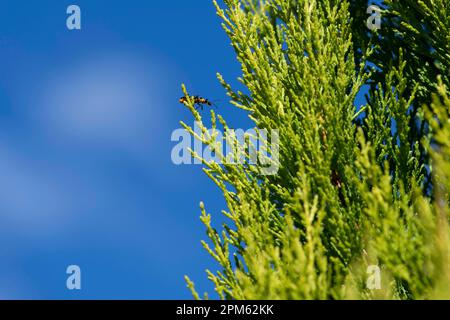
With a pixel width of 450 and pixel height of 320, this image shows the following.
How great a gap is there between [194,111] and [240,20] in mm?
1701

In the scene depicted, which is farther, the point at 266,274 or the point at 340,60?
the point at 340,60

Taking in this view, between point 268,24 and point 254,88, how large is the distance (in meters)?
1.03

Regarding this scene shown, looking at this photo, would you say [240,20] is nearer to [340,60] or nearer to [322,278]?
[340,60]

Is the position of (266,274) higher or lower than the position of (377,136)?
lower

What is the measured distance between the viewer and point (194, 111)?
684 cm

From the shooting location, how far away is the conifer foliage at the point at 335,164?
4227 millimetres

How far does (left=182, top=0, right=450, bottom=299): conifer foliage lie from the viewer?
4227 mm

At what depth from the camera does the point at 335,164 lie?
6.43 meters

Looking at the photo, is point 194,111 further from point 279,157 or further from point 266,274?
point 266,274
